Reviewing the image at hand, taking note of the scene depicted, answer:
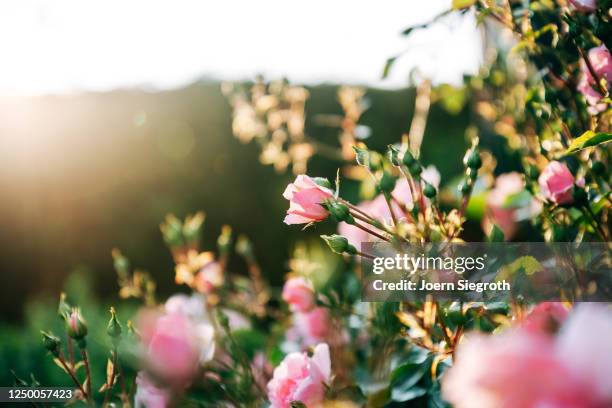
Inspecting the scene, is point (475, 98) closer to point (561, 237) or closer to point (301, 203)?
point (561, 237)

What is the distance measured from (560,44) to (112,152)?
11.6ft

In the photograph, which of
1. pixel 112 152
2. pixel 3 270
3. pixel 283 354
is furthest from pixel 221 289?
pixel 3 270

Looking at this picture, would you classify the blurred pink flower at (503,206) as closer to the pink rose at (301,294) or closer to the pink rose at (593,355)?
the pink rose at (301,294)

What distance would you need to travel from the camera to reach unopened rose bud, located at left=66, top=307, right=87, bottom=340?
2.41 ft

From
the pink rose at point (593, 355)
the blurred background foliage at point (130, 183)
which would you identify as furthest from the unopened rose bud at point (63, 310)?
the blurred background foliage at point (130, 183)

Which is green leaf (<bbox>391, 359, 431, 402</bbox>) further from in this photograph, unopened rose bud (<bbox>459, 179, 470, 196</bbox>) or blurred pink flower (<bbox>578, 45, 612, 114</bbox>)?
blurred pink flower (<bbox>578, 45, 612, 114</bbox>)

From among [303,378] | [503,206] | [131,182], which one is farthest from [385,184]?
[131,182]

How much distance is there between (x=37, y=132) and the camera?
12.5 feet

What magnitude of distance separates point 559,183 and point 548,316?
22 cm

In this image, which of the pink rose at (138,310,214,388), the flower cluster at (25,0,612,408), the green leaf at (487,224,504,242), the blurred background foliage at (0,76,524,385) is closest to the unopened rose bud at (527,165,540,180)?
the flower cluster at (25,0,612,408)

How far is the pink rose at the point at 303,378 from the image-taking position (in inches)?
27.4

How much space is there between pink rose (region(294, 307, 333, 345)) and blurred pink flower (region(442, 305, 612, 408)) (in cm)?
75

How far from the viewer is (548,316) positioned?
57 centimetres

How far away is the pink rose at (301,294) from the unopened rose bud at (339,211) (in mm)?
303
